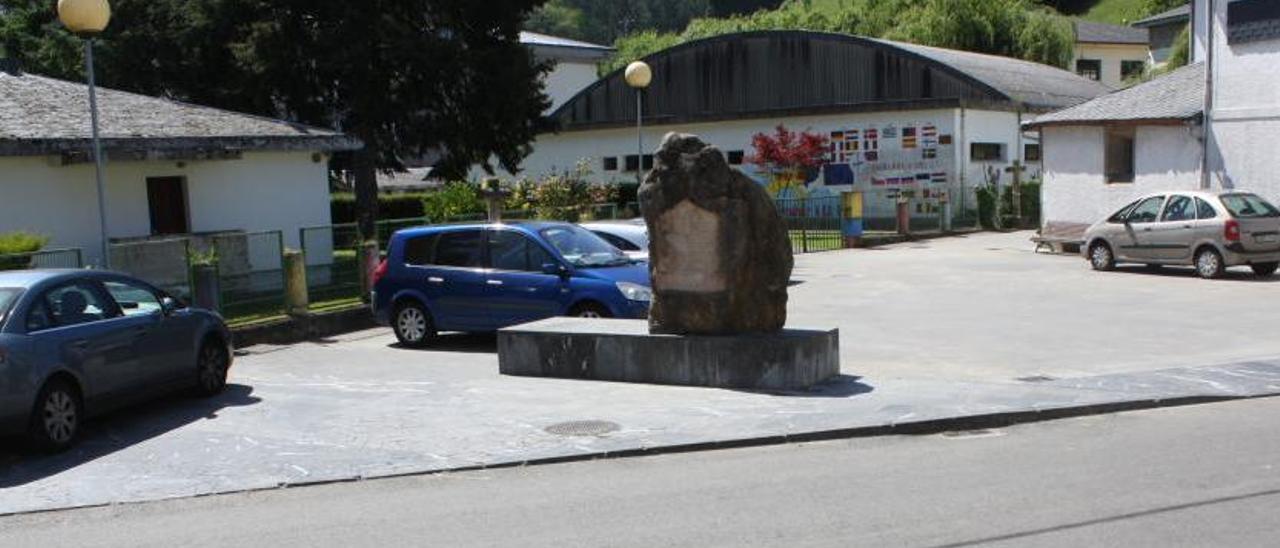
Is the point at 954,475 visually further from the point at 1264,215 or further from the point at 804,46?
the point at 804,46

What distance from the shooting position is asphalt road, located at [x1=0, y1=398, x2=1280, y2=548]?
6645 millimetres

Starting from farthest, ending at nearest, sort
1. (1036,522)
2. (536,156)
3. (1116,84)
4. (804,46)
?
(1116,84) → (536,156) → (804,46) → (1036,522)

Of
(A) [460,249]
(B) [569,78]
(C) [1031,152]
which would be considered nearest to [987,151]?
(C) [1031,152]

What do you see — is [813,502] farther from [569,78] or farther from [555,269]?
[569,78]

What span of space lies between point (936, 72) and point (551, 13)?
7901 centimetres

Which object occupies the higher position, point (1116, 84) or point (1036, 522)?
point (1116, 84)

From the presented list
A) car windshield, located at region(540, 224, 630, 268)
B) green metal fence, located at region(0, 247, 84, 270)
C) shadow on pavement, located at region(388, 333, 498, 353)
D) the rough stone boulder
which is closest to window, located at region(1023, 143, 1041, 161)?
car windshield, located at region(540, 224, 630, 268)

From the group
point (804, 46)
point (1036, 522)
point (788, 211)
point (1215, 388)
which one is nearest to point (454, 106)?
point (788, 211)

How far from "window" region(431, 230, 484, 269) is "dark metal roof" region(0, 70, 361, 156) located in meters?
7.49

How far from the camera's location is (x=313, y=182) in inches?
982

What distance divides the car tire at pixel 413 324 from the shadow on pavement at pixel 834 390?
6.10 meters

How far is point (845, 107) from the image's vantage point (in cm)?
3891

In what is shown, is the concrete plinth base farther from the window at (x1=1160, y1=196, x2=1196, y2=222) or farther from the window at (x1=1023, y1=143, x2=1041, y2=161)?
the window at (x1=1023, y1=143, x2=1041, y2=161)

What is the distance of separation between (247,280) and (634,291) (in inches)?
255
